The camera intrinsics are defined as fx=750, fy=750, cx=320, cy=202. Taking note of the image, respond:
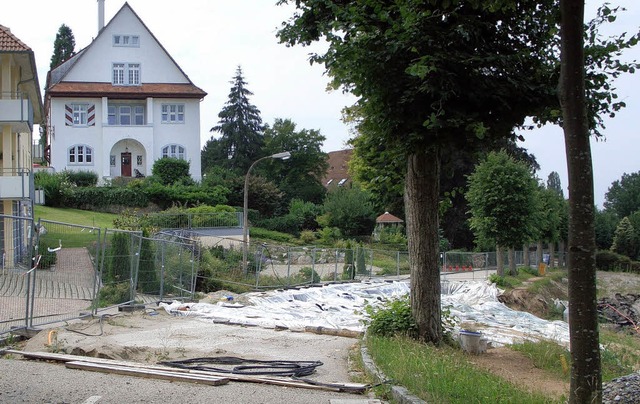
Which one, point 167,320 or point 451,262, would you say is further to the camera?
point 451,262

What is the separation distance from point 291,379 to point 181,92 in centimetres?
5439

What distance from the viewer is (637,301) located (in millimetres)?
43312

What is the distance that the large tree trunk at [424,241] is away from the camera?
41.0 ft

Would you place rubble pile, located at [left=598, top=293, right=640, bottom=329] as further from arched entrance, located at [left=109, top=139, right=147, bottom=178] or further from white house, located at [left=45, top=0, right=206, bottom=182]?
arched entrance, located at [left=109, top=139, right=147, bottom=178]

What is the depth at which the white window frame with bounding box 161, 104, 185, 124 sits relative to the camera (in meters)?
61.4

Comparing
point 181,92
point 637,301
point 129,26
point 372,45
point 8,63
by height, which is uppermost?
point 129,26

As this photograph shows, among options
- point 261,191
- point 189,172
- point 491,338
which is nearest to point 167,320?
point 491,338

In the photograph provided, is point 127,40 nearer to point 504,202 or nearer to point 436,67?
point 504,202

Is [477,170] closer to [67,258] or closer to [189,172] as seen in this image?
[189,172]

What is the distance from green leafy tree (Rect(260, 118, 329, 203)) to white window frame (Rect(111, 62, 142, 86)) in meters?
18.6

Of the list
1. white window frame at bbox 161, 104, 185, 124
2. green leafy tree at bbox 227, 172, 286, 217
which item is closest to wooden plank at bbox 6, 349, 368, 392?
green leafy tree at bbox 227, 172, 286, 217

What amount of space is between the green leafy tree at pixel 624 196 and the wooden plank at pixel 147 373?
117 m

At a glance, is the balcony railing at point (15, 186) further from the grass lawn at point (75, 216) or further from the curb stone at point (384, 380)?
the curb stone at point (384, 380)

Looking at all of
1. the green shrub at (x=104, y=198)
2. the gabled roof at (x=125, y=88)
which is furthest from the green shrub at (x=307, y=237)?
the gabled roof at (x=125, y=88)
